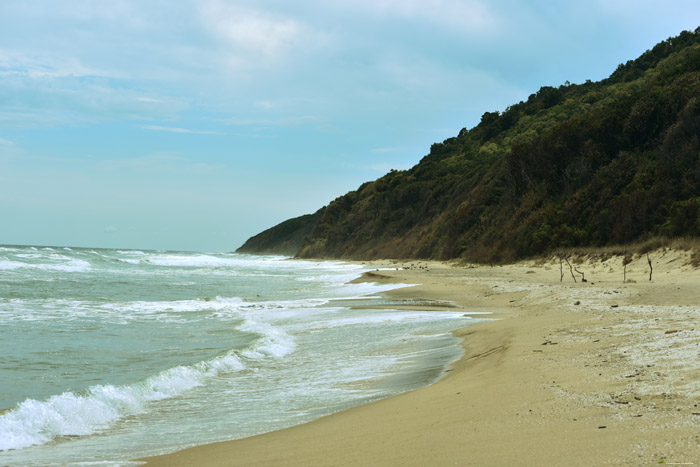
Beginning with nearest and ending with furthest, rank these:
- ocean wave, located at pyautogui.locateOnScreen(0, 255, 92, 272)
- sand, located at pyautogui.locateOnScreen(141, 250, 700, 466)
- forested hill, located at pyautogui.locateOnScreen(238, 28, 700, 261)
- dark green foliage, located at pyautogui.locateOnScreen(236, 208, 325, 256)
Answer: sand, located at pyautogui.locateOnScreen(141, 250, 700, 466) < forested hill, located at pyautogui.locateOnScreen(238, 28, 700, 261) < ocean wave, located at pyautogui.locateOnScreen(0, 255, 92, 272) < dark green foliage, located at pyautogui.locateOnScreen(236, 208, 325, 256)

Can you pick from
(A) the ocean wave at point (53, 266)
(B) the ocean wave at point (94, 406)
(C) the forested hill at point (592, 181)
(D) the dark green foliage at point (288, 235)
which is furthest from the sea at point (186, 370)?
(D) the dark green foliage at point (288, 235)

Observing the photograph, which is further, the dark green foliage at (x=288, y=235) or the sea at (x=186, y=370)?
the dark green foliage at (x=288, y=235)

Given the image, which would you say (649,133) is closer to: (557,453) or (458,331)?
(458,331)

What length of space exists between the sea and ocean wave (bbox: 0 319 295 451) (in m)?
0.02

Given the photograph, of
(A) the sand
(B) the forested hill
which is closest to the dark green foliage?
(B) the forested hill

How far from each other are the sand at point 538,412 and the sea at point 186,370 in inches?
27.9

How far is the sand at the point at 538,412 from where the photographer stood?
3340 mm

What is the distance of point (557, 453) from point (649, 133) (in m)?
33.5

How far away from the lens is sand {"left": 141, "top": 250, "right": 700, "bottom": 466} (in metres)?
3.34

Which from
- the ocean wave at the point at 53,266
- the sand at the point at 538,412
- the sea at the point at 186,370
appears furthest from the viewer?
the ocean wave at the point at 53,266

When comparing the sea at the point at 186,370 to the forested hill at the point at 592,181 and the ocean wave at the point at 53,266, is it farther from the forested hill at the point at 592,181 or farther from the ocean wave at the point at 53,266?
the ocean wave at the point at 53,266

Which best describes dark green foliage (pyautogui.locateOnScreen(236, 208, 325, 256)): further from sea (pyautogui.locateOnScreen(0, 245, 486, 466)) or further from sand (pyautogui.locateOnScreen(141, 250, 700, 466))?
sand (pyautogui.locateOnScreen(141, 250, 700, 466))

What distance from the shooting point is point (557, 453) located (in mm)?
3232

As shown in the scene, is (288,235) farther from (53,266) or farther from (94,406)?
(94,406)
